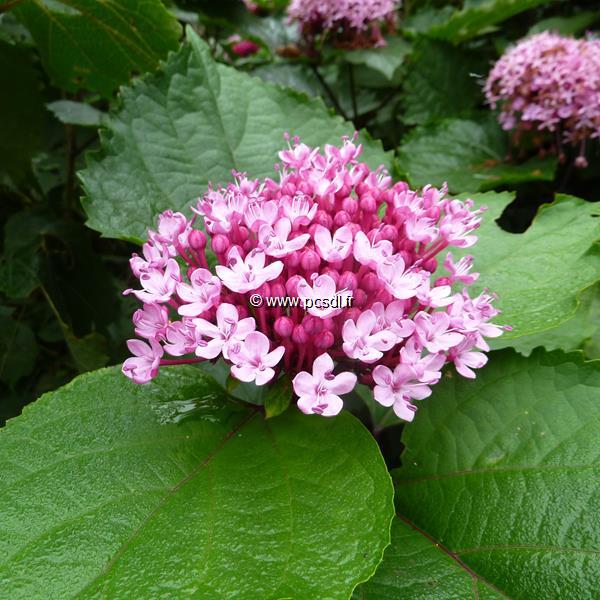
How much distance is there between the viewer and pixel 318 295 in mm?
806

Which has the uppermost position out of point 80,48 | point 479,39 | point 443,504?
point 80,48

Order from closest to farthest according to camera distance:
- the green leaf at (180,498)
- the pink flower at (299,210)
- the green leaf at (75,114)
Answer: the green leaf at (180,498), the pink flower at (299,210), the green leaf at (75,114)

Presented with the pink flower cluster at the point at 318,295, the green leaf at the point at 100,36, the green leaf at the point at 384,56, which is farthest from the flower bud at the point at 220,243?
the green leaf at the point at 384,56

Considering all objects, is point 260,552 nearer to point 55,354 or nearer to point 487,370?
point 487,370

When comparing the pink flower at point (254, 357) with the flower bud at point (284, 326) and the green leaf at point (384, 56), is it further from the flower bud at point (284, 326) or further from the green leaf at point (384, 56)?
the green leaf at point (384, 56)

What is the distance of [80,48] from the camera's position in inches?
56.2

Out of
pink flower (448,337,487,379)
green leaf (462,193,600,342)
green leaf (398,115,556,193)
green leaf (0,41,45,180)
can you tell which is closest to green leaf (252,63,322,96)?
green leaf (398,115,556,193)

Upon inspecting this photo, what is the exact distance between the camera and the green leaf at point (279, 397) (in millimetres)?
847

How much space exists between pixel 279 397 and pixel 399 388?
174 mm

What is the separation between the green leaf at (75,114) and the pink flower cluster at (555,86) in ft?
3.97

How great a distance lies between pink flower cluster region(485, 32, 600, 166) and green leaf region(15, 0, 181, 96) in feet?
3.39

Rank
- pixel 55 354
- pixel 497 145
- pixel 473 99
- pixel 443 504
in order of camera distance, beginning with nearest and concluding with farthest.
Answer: pixel 443 504
pixel 55 354
pixel 497 145
pixel 473 99

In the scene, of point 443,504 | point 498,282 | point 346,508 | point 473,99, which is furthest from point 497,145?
point 346,508

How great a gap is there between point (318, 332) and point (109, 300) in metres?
0.92
